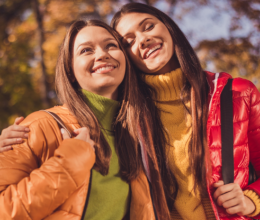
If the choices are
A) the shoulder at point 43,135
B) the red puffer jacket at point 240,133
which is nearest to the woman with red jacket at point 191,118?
the red puffer jacket at point 240,133

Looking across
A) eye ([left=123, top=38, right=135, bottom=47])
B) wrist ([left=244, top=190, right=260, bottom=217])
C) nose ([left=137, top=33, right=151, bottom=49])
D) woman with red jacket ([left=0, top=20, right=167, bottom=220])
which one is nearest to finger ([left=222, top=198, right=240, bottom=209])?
wrist ([left=244, top=190, right=260, bottom=217])

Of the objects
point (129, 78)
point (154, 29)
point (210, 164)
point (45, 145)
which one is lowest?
point (210, 164)

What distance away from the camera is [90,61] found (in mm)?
2008

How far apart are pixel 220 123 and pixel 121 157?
2.79 ft

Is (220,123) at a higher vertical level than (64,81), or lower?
lower

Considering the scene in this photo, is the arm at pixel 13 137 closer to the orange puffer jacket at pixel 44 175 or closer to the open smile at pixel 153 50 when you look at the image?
the orange puffer jacket at pixel 44 175

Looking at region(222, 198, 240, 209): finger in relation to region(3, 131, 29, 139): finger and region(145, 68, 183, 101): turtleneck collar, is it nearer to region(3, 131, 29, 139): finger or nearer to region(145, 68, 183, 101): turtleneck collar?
region(145, 68, 183, 101): turtleneck collar

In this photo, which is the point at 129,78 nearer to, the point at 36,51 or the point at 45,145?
the point at 45,145

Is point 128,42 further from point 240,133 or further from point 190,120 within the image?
point 240,133

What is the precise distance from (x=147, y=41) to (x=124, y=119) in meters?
0.77

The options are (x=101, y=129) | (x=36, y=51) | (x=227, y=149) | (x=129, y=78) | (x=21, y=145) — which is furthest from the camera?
(x=36, y=51)

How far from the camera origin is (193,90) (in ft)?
7.31

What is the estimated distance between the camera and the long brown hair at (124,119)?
1890mm

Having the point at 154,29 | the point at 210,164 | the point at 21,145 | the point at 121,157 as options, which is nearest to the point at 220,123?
the point at 210,164
